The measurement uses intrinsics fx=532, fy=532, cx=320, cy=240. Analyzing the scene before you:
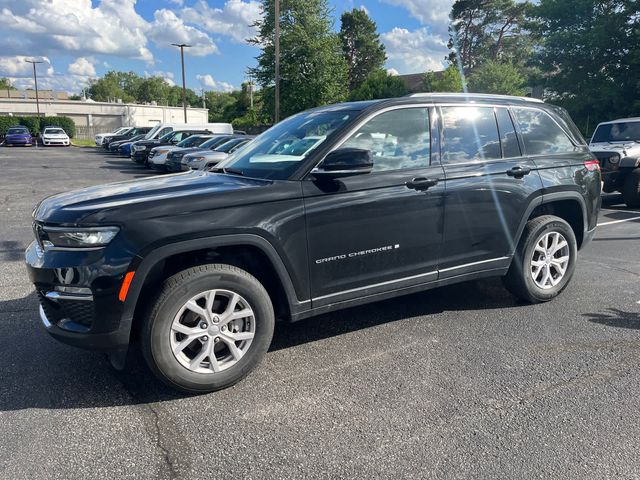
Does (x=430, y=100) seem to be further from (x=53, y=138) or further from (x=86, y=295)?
(x=53, y=138)

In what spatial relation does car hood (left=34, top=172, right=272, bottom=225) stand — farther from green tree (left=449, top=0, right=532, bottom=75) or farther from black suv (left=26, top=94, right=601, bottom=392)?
green tree (left=449, top=0, right=532, bottom=75)

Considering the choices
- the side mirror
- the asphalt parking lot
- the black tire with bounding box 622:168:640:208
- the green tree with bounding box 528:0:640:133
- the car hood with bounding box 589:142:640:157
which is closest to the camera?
the asphalt parking lot

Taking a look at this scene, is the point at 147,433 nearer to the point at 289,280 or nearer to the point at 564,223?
the point at 289,280

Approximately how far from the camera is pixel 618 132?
12125 mm

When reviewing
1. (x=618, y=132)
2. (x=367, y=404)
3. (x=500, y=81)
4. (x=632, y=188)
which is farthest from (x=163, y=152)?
(x=500, y=81)

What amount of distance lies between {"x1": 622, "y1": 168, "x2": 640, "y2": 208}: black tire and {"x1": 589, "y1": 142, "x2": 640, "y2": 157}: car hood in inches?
17.0

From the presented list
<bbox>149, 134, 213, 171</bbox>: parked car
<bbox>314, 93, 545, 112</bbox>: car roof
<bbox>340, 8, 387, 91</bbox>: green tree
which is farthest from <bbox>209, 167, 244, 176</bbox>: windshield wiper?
<bbox>340, 8, 387, 91</bbox>: green tree

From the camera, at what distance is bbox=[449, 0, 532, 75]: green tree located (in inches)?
2085

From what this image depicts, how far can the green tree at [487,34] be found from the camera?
53.0 metres

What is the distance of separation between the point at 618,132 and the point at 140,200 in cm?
1211

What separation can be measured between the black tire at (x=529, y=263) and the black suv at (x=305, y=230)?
1cm

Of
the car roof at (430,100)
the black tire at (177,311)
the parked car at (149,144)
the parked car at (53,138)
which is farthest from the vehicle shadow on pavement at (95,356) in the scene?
the parked car at (53,138)

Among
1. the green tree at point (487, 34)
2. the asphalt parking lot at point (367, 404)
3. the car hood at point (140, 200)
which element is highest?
the green tree at point (487, 34)

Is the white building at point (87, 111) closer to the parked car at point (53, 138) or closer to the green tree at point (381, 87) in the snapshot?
the parked car at point (53, 138)
